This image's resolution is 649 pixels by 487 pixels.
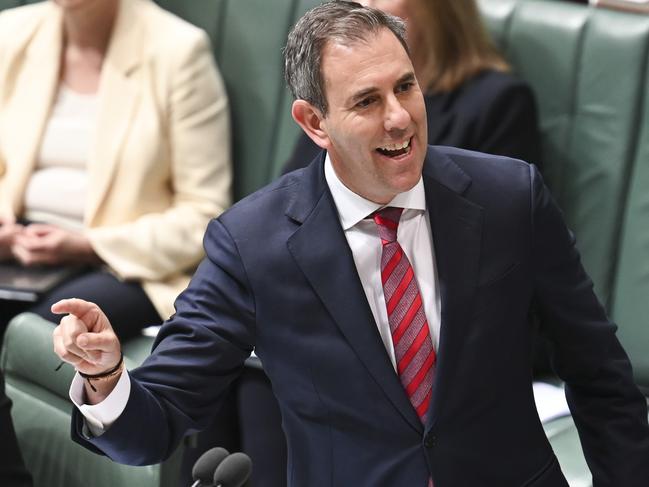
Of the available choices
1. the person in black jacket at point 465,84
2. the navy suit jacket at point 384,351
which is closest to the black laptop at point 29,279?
the person in black jacket at point 465,84

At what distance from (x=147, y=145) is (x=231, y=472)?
1.53 meters

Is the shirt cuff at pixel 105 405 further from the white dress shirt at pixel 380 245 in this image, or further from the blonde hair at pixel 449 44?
the blonde hair at pixel 449 44

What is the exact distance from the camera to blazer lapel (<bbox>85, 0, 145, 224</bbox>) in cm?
291

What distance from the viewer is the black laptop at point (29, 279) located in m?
2.66

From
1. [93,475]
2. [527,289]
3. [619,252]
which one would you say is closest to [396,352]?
[527,289]

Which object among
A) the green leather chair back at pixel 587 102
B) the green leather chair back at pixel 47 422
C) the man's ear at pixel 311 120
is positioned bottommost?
the green leather chair back at pixel 47 422

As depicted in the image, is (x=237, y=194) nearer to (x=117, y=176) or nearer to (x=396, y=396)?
(x=117, y=176)

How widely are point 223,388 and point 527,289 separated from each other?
429 mm

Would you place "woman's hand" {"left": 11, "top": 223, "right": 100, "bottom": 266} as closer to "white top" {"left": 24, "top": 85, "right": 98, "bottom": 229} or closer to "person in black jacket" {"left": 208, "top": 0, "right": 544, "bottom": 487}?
"white top" {"left": 24, "top": 85, "right": 98, "bottom": 229}

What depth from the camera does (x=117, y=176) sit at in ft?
9.57

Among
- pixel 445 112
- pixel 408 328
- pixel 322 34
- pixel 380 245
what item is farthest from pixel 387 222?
pixel 445 112

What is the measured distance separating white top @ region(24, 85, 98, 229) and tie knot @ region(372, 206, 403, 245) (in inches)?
56.8

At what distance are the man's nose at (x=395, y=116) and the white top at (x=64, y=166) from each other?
4.93 feet

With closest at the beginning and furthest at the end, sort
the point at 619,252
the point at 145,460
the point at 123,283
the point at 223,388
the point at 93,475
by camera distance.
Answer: the point at 145,460
the point at 223,388
the point at 93,475
the point at 619,252
the point at 123,283
